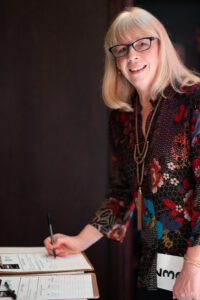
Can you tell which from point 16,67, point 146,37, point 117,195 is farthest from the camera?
point 16,67

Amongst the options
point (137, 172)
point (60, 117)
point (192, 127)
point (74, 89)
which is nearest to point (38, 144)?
point (60, 117)

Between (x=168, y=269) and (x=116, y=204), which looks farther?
(x=116, y=204)

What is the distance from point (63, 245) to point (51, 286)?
379 mm

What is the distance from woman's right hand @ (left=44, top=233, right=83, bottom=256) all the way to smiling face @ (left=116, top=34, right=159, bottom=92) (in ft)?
2.03

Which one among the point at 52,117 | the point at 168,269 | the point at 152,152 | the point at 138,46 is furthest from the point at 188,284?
the point at 52,117

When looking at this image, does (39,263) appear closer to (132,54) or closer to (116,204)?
(116,204)

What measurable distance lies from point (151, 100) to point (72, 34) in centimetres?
100

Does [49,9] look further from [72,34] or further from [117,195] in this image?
[117,195]

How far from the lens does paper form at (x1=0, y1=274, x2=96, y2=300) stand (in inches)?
37.8

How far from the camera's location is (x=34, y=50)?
2152 millimetres

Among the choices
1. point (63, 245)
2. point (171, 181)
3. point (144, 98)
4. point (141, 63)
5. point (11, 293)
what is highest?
point (141, 63)

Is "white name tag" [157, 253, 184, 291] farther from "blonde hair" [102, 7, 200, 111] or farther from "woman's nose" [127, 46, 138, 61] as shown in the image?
"woman's nose" [127, 46, 138, 61]

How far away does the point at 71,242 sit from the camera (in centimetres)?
140

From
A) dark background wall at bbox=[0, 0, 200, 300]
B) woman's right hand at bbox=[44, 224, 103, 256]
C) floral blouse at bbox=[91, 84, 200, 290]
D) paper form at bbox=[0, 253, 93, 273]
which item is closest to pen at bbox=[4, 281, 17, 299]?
paper form at bbox=[0, 253, 93, 273]
